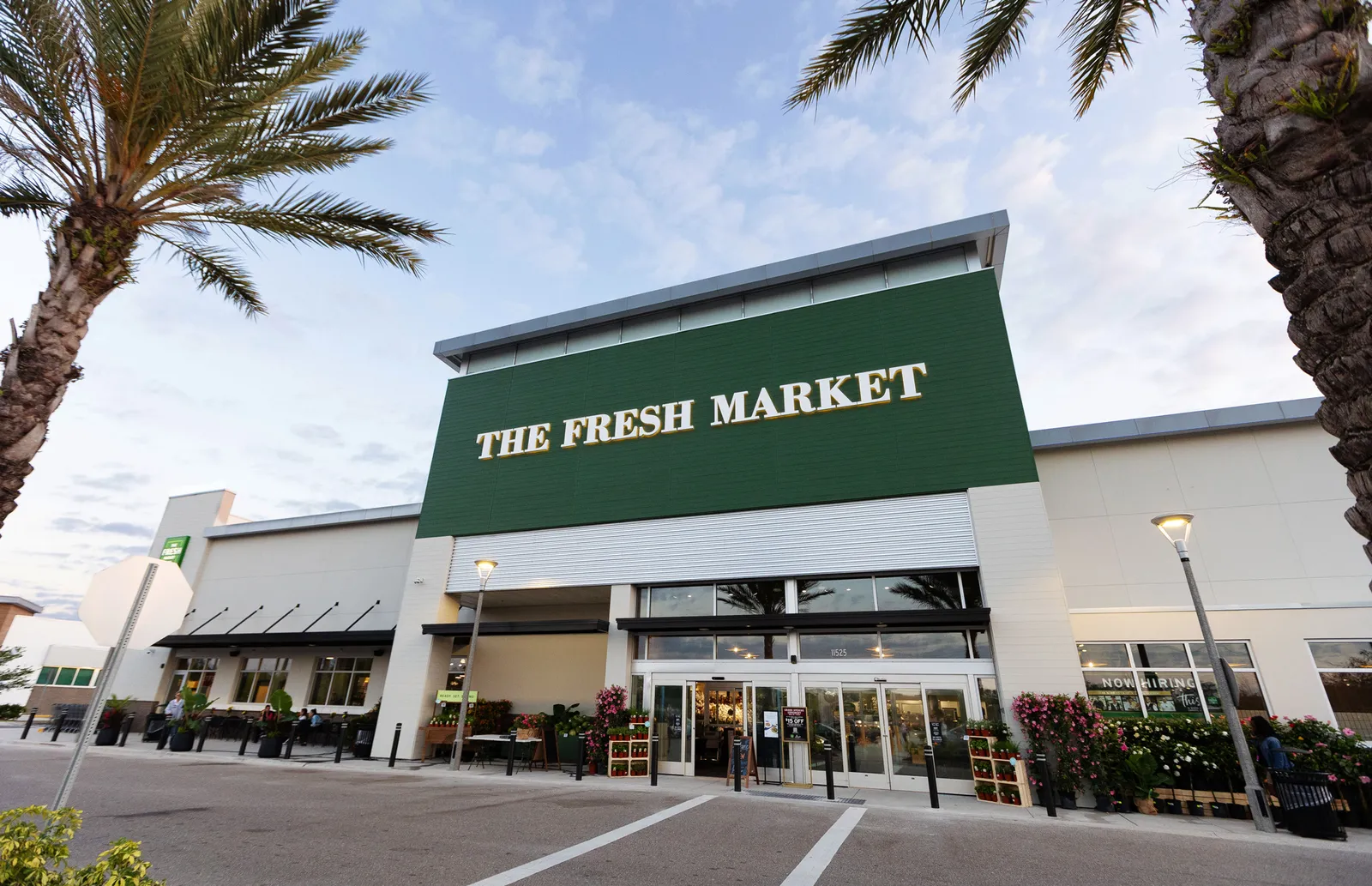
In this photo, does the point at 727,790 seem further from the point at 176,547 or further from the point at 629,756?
the point at 176,547

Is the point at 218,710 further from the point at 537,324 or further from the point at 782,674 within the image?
the point at 782,674

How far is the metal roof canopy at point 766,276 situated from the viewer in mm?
16750

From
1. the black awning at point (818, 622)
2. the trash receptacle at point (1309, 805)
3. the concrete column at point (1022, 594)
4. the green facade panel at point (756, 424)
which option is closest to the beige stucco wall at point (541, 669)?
the black awning at point (818, 622)

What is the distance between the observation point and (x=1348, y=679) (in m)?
12.8

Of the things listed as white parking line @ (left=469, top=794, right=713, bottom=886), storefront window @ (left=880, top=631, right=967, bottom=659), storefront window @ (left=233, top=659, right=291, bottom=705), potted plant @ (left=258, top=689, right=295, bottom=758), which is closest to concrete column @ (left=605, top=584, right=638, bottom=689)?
white parking line @ (left=469, top=794, right=713, bottom=886)

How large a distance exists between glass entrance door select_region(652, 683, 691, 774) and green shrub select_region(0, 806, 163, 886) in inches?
510

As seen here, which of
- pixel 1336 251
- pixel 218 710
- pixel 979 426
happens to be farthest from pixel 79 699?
pixel 1336 251

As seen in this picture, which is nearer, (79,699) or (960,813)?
(960,813)

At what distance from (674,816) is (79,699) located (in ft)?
119

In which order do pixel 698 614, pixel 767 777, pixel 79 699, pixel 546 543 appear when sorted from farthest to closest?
1. pixel 79 699
2. pixel 546 543
3. pixel 698 614
4. pixel 767 777

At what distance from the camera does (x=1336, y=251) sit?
2848 millimetres

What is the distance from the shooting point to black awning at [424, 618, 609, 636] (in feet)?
53.3

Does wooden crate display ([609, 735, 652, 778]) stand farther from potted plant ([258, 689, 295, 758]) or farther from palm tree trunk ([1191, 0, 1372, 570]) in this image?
palm tree trunk ([1191, 0, 1372, 570])

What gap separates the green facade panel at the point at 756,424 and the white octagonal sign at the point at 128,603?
13.1m
